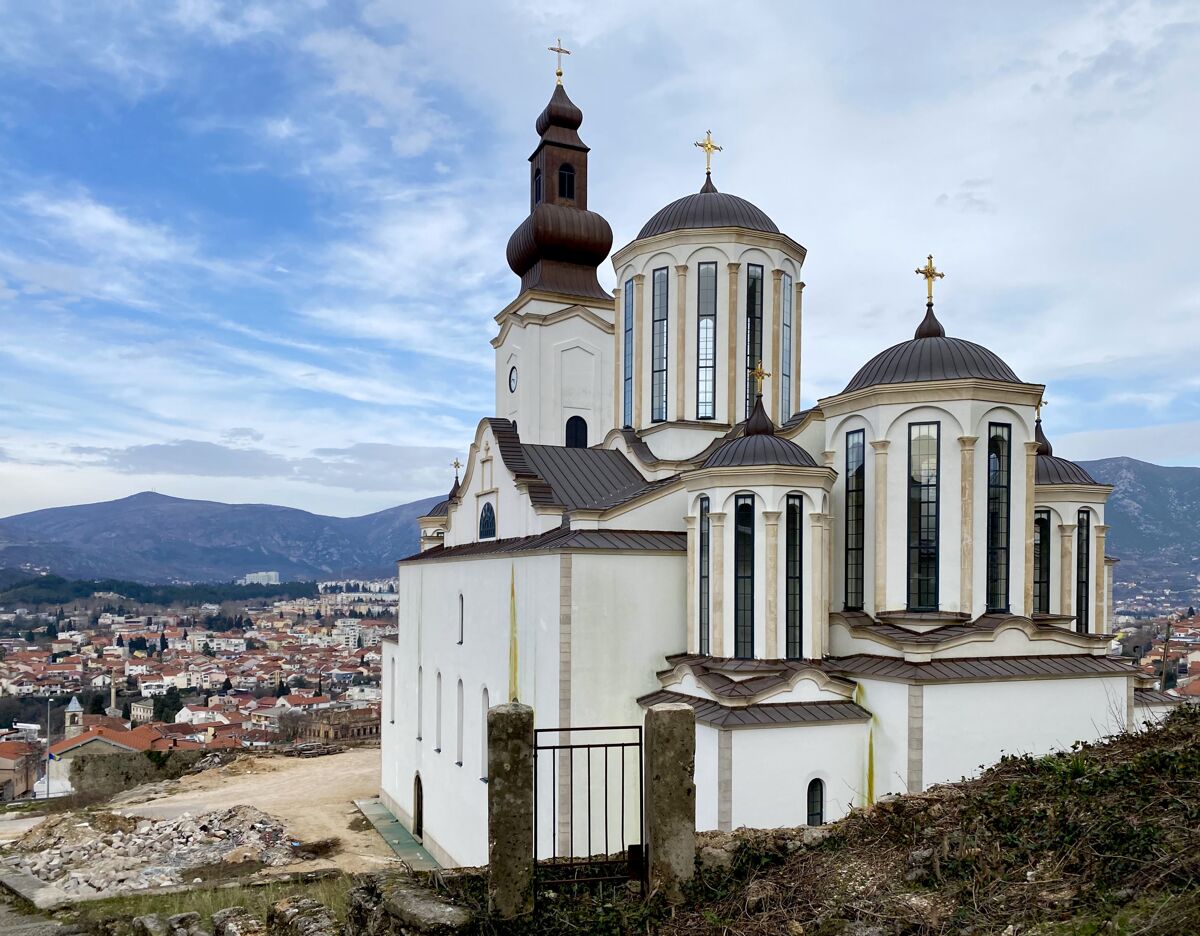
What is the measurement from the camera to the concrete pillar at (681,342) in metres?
20.3

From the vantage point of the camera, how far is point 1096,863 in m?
5.94

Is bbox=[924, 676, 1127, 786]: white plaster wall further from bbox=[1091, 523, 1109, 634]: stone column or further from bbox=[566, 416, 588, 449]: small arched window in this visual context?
bbox=[566, 416, 588, 449]: small arched window

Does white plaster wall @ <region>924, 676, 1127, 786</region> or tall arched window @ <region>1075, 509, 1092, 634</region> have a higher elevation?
tall arched window @ <region>1075, 509, 1092, 634</region>

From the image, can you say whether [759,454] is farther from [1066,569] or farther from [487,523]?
[1066,569]

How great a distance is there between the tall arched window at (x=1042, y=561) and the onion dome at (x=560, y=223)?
12.0 meters

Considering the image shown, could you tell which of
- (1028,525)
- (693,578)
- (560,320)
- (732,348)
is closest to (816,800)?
(693,578)

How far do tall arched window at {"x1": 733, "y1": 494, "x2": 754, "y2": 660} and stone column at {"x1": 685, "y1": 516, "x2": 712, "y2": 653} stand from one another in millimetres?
762

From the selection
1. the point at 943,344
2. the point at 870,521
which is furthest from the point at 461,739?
the point at 943,344

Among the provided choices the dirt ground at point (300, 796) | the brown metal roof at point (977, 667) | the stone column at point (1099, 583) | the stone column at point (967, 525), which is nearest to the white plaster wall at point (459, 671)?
the dirt ground at point (300, 796)

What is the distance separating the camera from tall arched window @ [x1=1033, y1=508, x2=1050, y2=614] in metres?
19.1

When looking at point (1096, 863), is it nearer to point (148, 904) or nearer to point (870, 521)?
point (870, 521)

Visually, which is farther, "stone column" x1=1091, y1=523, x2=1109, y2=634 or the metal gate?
"stone column" x1=1091, y1=523, x2=1109, y2=634

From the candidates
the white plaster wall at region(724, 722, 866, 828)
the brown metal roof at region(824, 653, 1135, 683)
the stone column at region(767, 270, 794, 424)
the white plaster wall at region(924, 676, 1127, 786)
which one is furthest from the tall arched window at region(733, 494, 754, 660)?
the stone column at region(767, 270, 794, 424)

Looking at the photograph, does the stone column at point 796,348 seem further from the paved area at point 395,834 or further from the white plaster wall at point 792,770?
the paved area at point 395,834
